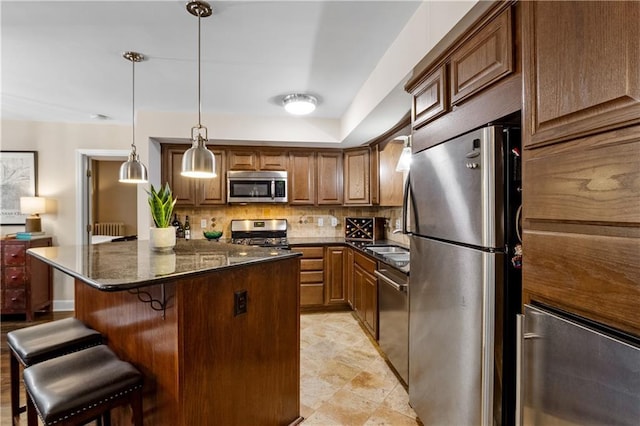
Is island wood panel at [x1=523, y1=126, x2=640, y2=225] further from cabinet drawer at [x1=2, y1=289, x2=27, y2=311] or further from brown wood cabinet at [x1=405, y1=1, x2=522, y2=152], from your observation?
cabinet drawer at [x1=2, y1=289, x2=27, y2=311]

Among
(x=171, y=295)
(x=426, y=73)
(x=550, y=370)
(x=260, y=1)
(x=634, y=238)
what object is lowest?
(x=550, y=370)

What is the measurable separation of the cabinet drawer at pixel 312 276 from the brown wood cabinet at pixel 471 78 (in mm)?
2397

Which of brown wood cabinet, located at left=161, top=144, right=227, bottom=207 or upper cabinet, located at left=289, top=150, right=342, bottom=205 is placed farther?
upper cabinet, located at left=289, top=150, right=342, bottom=205

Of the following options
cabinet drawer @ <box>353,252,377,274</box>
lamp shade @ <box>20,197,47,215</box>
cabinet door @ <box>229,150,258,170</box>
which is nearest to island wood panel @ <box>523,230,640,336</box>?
cabinet drawer @ <box>353,252,377,274</box>

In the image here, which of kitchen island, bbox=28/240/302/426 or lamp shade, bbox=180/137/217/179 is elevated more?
lamp shade, bbox=180/137/217/179

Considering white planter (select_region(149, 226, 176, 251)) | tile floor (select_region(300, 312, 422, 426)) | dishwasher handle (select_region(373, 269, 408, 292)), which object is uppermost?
white planter (select_region(149, 226, 176, 251))

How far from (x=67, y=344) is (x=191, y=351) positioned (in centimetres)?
84

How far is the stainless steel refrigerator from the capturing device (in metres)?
1.29

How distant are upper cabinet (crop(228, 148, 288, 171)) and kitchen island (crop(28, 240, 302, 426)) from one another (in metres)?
2.37

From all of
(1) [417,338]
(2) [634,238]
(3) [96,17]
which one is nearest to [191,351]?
(1) [417,338]

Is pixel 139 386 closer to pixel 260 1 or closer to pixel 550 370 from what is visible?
pixel 550 370

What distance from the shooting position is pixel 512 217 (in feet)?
4.25

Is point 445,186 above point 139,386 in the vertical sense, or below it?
above

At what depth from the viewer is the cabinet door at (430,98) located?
1666 millimetres
